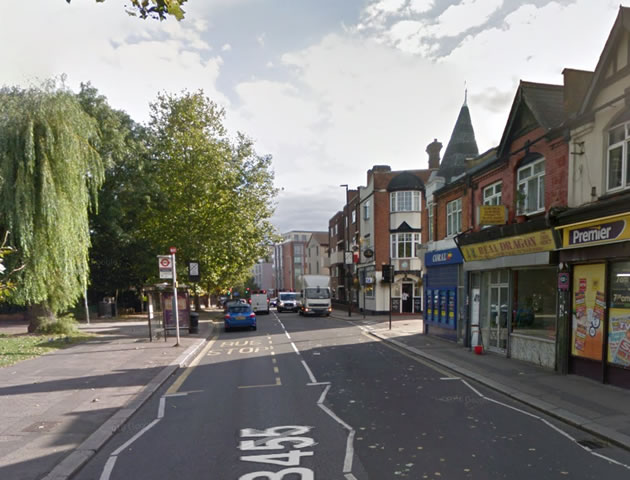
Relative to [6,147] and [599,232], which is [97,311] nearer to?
[6,147]

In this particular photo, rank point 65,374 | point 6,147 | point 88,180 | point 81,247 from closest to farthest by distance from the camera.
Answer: point 65,374 < point 6,147 < point 81,247 < point 88,180

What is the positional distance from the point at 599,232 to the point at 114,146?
95.0 ft

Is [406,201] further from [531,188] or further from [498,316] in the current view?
[531,188]

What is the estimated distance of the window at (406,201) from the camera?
34.5 meters

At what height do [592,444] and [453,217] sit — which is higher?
[453,217]

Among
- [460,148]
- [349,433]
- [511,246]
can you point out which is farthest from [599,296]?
[460,148]

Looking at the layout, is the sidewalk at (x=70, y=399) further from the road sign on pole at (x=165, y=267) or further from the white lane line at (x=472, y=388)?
the white lane line at (x=472, y=388)

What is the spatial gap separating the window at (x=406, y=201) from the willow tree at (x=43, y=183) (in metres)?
24.2

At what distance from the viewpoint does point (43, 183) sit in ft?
48.9

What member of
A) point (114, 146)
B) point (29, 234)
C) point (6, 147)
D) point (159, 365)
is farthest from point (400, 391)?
point (114, 146)

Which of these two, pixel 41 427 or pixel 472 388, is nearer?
pixel 41 427

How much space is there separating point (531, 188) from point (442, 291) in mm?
7133

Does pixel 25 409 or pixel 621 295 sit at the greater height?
pixel 621 295

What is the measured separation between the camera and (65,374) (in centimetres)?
1124
